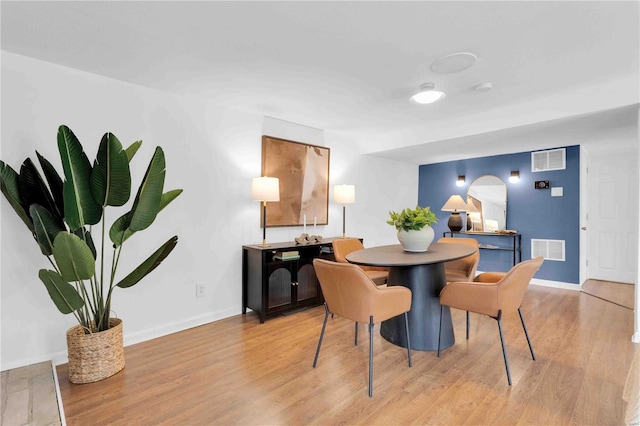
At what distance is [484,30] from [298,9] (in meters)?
1.17

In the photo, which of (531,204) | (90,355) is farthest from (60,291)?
(531,204)

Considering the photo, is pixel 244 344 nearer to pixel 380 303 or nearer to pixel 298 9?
pixel 380 303

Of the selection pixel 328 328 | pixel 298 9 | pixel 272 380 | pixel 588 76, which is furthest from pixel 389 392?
pixel 588 76

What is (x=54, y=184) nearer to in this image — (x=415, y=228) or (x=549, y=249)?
(x=415, y=228)

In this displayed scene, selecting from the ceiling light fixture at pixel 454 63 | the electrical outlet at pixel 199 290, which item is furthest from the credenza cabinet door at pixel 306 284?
the ceiling light fixture at pixel 454 63

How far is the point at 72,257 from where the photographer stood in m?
1.88

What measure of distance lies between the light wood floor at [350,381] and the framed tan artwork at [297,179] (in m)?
1.42

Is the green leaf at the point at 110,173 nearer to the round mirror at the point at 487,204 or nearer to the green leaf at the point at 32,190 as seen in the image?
the green leaf at the point at 32,190

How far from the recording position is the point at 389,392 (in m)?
2.04

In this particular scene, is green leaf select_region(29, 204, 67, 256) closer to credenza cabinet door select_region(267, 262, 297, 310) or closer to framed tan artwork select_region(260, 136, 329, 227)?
credenza cabinet door select_region(267, 262, 297, 310)

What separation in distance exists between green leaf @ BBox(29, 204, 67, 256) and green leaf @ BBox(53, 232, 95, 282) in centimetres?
24

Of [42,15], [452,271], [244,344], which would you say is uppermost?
[42,15]

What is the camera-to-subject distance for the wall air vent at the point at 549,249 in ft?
15.7

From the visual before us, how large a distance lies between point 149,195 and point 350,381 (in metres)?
1.82
